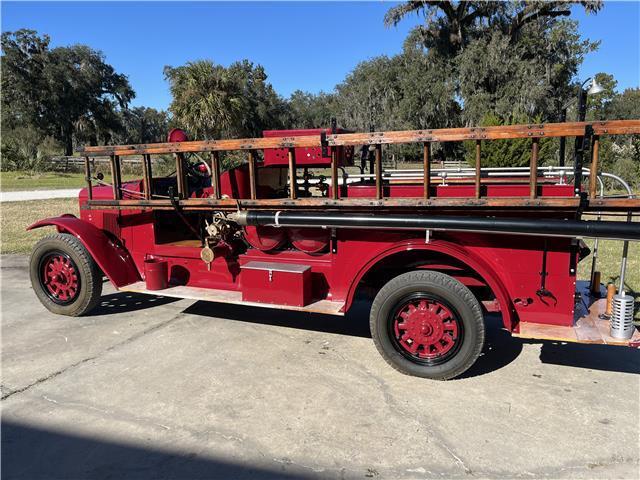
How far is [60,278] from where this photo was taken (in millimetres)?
5395

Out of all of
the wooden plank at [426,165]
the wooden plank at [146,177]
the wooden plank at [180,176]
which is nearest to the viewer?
the wooden plank at [426,165]

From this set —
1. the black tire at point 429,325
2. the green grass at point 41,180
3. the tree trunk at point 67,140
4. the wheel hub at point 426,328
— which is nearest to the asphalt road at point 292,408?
the black tire at point 429,325

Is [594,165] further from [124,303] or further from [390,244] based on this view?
[124,303]

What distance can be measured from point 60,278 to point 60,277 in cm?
1

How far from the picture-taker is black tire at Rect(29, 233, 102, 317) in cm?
518

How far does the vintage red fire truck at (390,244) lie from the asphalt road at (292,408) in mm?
451

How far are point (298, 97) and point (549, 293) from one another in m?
82.7

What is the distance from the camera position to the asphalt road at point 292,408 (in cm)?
280

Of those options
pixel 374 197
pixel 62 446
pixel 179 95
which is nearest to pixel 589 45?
pixel 179 95

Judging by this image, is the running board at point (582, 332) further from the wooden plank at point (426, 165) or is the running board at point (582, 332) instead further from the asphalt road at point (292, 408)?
the wooden plank at point (426, 165)

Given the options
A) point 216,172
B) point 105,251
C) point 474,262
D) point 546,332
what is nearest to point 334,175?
point 216,172

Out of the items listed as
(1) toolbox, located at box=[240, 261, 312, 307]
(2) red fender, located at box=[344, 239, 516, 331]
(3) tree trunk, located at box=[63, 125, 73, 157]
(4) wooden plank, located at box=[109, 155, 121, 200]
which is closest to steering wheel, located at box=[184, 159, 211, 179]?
(4) wooden plank, located at box=[109, 155, 121, 200]

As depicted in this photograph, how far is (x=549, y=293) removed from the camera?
3.64m

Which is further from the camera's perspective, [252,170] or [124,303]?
[124,303]
